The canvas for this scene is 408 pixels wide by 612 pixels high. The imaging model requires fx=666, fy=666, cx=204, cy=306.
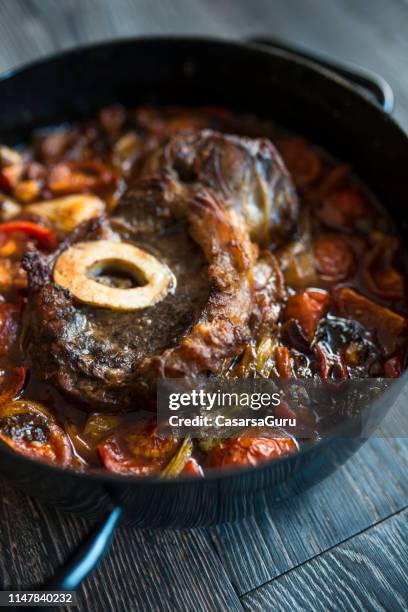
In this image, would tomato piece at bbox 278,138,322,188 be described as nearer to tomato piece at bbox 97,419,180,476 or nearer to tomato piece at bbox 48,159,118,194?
tomato piece at bbox 48,159,118,194

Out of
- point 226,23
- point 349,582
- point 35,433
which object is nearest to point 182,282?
point 35,433

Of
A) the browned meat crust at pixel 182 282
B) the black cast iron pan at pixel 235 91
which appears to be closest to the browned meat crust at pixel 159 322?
the browned meat crust at pixel 182 282

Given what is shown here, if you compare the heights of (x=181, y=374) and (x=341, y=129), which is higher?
(x=341, y=129)

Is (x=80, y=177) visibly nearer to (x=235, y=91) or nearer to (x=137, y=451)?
(x=235, y=91)

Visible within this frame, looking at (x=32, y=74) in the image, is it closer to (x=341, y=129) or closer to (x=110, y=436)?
(x=341, y=129)

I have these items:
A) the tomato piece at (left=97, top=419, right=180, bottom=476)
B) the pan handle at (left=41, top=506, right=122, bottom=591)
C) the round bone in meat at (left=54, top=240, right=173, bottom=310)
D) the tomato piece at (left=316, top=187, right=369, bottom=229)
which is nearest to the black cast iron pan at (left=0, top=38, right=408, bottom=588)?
the tomato piece at (left=316, top=187, right=369, bottom=229)

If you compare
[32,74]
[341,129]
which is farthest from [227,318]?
[32,74]
